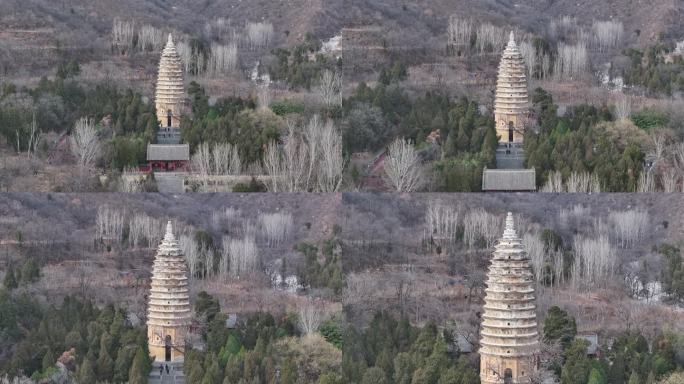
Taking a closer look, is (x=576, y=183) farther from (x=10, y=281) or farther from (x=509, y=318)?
(x=10, y=281)

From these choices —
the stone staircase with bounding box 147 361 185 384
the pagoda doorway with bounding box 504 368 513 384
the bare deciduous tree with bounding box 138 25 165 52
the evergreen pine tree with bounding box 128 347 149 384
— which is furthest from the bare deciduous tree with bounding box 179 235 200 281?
the pagoda doorway with bounding box 504 368 513 384

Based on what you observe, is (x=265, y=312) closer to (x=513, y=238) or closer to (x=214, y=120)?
(x=214, y=120)

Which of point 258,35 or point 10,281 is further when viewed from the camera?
point 258,35

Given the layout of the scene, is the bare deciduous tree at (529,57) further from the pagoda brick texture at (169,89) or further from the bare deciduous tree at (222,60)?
the pagoda brick texture at (169,89)

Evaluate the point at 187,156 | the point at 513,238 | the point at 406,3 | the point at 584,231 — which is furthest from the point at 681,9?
the point at 513,238

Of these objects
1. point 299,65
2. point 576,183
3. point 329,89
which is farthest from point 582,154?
point 299,65
